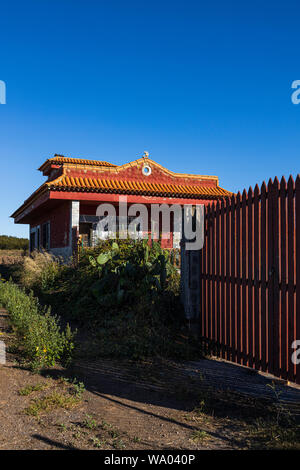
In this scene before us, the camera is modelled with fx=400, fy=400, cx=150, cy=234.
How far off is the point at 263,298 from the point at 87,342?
120 inches

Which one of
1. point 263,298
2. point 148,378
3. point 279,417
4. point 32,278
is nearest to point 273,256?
point 263,298

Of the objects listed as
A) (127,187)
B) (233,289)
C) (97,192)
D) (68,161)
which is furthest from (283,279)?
(68,161)

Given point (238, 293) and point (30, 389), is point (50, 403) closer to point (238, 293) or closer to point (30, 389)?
point (30, 389)

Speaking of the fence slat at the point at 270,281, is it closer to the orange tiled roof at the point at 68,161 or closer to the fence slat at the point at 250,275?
the fence slat at the point at 250,275

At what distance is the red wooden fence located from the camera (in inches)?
168

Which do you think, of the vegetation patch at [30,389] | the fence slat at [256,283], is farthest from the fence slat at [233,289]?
the vegetation patch at [30,389]

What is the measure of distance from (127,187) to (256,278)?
11.1 metres

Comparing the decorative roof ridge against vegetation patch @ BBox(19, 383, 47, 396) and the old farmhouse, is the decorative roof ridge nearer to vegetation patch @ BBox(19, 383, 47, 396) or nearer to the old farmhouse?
the old farmhouse

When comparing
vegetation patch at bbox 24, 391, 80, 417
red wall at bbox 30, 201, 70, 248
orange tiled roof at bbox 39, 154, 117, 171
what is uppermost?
orange tiled roof at bbox 39, 154, 117, 171

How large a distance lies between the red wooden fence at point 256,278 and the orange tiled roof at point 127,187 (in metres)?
9.12

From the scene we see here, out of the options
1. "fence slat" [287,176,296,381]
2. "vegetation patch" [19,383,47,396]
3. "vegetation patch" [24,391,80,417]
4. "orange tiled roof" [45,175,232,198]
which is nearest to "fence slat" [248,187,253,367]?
"fence slat" [287,176,296,381]

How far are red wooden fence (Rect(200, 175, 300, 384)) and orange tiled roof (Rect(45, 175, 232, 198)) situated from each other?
359 inches

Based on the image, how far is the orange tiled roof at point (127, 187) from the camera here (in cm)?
1447

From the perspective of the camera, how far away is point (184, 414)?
3801mm
